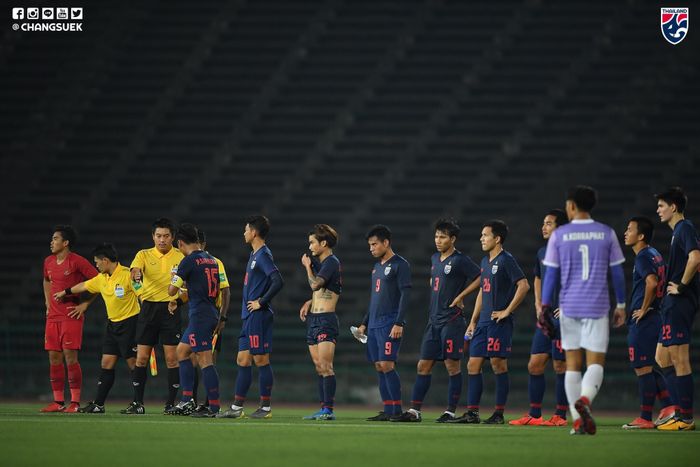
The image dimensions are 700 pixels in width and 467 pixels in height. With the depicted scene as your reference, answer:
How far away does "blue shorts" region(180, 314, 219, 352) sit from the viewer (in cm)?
1320

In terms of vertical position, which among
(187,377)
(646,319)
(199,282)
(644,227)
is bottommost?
(187,377)

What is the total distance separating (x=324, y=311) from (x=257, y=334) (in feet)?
2.63

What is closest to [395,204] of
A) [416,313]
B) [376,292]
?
[416,313]

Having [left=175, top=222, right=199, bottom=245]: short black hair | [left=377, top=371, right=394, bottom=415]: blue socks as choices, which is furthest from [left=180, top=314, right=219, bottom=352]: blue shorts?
[left=377, top=371, right=394, bottom=415]: blue socks

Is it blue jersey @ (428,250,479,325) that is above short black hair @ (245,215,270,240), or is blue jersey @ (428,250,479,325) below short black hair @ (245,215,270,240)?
below

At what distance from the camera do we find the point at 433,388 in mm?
20594

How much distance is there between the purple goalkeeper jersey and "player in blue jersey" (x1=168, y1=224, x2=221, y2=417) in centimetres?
433

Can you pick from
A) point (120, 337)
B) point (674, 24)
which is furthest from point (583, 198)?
point (674, 24)

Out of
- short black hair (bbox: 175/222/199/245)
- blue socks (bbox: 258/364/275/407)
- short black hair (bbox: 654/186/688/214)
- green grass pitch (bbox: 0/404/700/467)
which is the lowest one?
green grass pitch (bbox: 0/404/700/467)

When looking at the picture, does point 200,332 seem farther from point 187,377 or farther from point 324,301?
point 324,301

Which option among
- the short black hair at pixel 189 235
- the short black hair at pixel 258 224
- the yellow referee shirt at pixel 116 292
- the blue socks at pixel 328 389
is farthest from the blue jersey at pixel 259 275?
the yellow referee shirt at pixel 116 292

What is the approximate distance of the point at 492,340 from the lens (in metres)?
13.3

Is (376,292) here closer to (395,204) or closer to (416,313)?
(416,313)

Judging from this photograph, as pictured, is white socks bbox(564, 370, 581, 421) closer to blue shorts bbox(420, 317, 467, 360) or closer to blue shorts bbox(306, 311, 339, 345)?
blue shorts bbox(420, 317, 467, 360)
